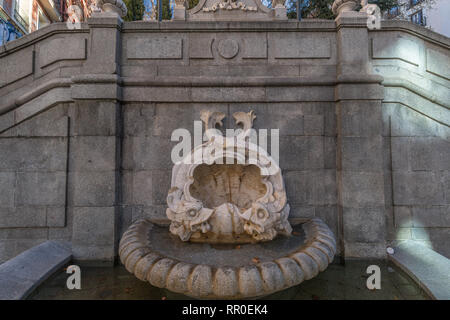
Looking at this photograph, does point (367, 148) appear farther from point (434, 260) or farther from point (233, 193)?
point (233, 193)

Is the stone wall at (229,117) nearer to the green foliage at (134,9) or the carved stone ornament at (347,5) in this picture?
the carved stone ornament at (347,5)

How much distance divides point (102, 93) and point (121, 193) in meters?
1.75

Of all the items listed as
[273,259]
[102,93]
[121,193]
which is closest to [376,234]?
A: [273,259]

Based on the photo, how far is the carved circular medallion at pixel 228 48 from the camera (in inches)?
176

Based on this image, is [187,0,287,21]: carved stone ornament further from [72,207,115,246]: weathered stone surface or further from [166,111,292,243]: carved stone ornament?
[72,207,115,246]: weathered stone surface

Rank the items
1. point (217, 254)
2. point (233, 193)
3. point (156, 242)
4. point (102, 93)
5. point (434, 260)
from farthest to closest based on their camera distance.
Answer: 1. point (102, 93)
2. point (233, 193)
3. point (434, 260)
4. point (156, 242)
5. point (217, 254)

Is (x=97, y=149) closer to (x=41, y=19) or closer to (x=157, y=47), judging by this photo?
(x=157, y=47)

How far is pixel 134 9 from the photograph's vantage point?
1244 centimetres

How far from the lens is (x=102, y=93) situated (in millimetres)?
4164

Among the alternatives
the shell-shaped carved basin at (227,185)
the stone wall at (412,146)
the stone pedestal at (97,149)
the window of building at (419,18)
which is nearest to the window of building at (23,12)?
the stone pedestal at (97,149)

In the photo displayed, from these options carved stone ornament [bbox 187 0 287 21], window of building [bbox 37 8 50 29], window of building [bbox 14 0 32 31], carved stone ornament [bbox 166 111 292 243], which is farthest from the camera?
window of building [bbox 37 8 50 29]

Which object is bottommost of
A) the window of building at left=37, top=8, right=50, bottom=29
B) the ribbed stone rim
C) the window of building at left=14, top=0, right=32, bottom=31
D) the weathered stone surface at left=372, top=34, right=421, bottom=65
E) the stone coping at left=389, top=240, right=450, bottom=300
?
the stone coping at left=389, top=240, right=450, bottom=300

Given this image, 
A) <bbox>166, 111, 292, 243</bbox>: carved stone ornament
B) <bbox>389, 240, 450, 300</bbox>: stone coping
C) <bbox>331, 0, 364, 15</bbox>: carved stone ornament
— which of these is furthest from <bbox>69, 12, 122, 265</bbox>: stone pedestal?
<bbox>389, 240, 450, 300</bbox>: stone coping

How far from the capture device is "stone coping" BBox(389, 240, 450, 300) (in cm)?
287
